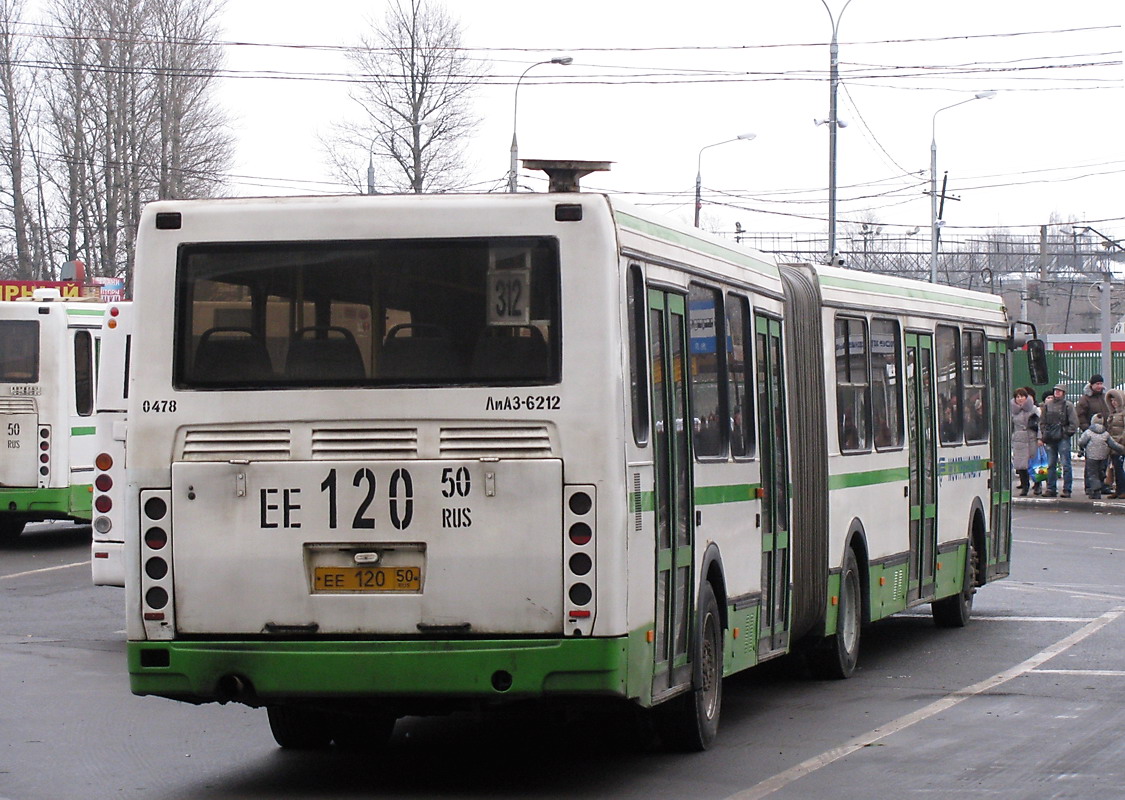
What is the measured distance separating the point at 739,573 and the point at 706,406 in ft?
3.52

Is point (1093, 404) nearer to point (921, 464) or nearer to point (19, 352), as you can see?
point (921, 464)

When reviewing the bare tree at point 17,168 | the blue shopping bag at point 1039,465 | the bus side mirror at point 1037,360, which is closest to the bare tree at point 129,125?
the bare tree at point 17,168

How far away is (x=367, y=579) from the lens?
802cm

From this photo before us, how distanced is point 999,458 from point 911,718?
6.43 m

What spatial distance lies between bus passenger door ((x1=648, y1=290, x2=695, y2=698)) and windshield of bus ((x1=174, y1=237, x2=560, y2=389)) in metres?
0.79

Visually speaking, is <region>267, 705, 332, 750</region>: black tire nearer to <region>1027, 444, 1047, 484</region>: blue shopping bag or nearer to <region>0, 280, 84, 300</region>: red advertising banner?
<region>1027, 444, 1047, 484</region>: blue shopping bag

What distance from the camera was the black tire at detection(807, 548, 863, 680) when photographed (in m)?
12.3

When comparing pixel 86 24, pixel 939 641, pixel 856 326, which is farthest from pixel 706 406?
pixel 86 24

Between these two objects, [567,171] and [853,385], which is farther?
[853,385]

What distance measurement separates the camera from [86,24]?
60.1 m

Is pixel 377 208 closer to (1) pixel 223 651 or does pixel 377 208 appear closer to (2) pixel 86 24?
(1) pixel 223 651

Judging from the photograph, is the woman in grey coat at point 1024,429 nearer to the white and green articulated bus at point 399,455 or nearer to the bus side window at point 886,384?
the bus side window at point 886,384

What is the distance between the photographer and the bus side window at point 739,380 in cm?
1012

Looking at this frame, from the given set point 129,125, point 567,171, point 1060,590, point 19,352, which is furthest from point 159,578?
point 129,125
